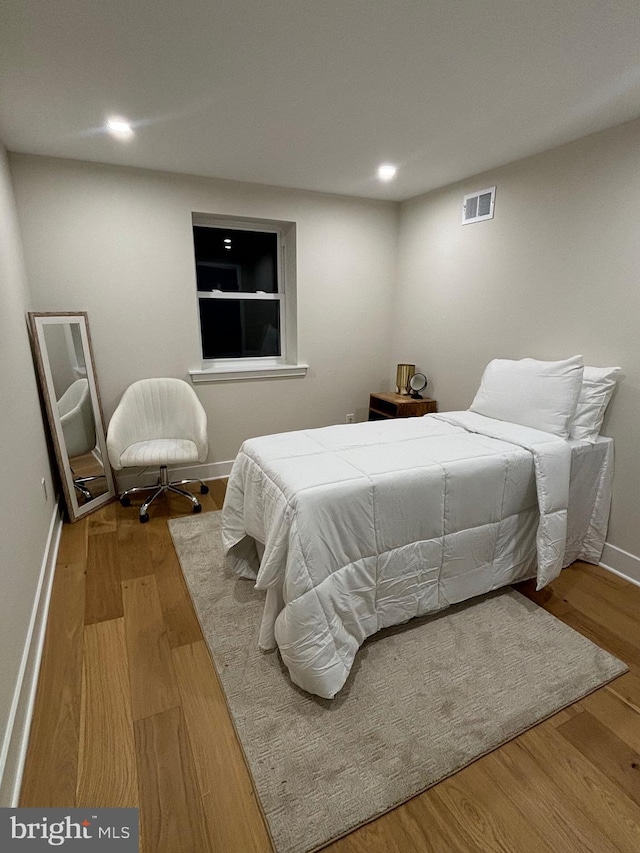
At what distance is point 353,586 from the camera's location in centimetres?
170

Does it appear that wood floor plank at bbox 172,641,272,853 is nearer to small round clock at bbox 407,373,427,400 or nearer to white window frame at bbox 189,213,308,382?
white window frame at bbox 189,213,308,382

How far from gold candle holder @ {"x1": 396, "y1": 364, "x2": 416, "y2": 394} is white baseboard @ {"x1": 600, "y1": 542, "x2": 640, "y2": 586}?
1.96 meters

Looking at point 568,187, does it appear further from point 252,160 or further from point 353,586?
point 353,586

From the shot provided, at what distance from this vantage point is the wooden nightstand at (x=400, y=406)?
3584 millimetres

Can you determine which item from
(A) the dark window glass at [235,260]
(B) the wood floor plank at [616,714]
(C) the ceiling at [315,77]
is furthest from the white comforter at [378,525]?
(A) the dark window glass at [235,260]

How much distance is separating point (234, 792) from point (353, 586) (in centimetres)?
75

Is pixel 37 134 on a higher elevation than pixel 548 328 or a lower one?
higher

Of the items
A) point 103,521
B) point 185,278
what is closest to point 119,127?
point 185,278

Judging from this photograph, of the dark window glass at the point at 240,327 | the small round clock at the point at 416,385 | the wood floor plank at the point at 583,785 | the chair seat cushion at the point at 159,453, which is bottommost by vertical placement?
the wood floor plank at the point at 583,785

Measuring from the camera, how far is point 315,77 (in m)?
1.80

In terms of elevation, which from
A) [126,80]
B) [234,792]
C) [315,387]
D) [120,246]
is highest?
[126,80]

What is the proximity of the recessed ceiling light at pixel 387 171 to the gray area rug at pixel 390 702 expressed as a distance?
2846mm

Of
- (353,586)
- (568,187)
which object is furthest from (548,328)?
(353,586)

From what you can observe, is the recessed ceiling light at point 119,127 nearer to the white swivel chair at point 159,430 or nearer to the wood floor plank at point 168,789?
the white swivel chair at point 159,430
